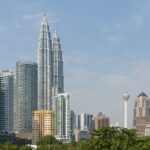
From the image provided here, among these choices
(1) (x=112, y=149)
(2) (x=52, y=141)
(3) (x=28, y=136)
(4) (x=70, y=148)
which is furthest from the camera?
(3) (x=28, y=136)

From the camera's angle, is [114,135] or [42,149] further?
[42,149]

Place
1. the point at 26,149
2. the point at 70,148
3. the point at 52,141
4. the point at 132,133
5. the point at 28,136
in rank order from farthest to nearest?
the point at 28,136
the point at 52,141
the point at 70,148
the point at 26,149
the point at 132,133

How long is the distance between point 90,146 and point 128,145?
4.18 meters

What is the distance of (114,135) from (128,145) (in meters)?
1.87

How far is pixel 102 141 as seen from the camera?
55.7 metres

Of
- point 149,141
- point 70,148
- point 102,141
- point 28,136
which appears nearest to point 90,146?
point 102,141

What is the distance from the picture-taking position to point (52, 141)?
389 ft

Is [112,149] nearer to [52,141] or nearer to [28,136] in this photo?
[52,141]

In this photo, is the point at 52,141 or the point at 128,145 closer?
the point at 128,145

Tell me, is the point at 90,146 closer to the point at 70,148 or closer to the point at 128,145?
the point at 128,145

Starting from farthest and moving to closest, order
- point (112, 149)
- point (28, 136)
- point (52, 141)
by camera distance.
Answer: point (28, 136), point (52, 141), point (112, 149)

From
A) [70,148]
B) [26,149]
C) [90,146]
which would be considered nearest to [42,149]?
[70,148]

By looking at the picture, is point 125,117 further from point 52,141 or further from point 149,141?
point 149,141

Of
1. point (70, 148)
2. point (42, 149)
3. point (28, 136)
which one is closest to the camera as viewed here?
point (70, 148)
